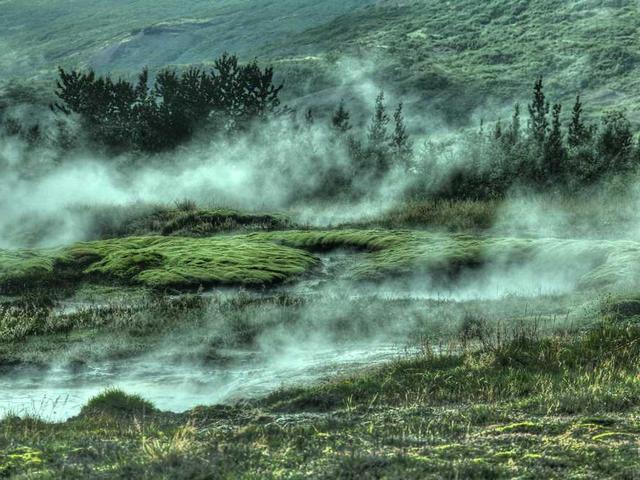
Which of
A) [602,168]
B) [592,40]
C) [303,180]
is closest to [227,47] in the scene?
[592,40]

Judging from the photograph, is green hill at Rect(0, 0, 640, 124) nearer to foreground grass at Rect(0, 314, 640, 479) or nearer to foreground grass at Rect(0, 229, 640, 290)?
foreground grass at Rect(0, 229, 640, 290)

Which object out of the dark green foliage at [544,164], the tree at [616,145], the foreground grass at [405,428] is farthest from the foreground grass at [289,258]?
the tree at [616,145]

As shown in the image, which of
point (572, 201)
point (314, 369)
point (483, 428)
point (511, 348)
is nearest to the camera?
point (483, 428)

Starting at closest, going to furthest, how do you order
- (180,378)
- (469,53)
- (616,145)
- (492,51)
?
(180,378) → (616,145) → (492,51) → (469,53)

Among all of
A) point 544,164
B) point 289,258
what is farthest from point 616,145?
point 289,258

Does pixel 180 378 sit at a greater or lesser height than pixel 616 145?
greater

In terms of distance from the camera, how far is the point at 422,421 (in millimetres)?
7684

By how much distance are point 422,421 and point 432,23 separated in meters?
123

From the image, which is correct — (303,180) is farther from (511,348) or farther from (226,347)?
(511,348)

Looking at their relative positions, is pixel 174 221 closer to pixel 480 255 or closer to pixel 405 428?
pixel 480 255

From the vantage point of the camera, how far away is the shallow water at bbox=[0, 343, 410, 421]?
11703 mm

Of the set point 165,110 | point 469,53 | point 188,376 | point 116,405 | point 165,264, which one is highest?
point 469,53

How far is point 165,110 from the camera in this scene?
189ft

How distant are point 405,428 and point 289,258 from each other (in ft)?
54.9
